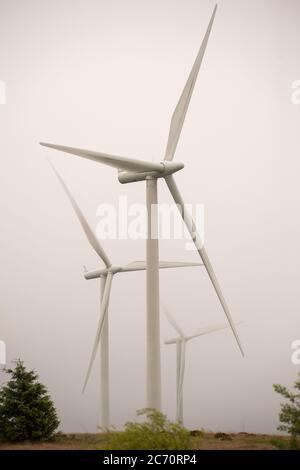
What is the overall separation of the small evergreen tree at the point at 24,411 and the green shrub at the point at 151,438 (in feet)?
29.0

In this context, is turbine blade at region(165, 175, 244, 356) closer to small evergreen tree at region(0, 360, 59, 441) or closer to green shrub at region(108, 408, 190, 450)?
green shrub at region(108, 408, 190, 450)

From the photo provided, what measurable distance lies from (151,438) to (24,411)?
1006 centimetres

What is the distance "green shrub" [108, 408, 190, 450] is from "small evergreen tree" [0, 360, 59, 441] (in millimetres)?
8839

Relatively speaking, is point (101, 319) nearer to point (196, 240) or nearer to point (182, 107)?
point (196, 240)

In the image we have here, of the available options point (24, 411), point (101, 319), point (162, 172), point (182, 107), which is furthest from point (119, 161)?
point (24, 411)

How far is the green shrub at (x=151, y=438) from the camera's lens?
19281mm

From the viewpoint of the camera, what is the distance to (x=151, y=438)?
1938 cm

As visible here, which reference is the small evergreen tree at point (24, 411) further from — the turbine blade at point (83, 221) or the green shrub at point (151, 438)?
the green shrub at point (151, 438)

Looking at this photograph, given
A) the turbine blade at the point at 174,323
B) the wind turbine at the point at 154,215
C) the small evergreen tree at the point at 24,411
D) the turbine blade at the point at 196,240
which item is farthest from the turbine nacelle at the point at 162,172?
the turbine blade at the point at 174,323

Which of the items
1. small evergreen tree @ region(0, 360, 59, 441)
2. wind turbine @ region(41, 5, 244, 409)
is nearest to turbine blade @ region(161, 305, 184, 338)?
small evergreen tree @ region(0, 360, 59, 441)

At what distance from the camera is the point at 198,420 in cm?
4222

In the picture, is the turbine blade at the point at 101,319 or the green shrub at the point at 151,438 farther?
the turbine blade at the point at 101,319

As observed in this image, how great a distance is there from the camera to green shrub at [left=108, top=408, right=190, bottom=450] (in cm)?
1928
